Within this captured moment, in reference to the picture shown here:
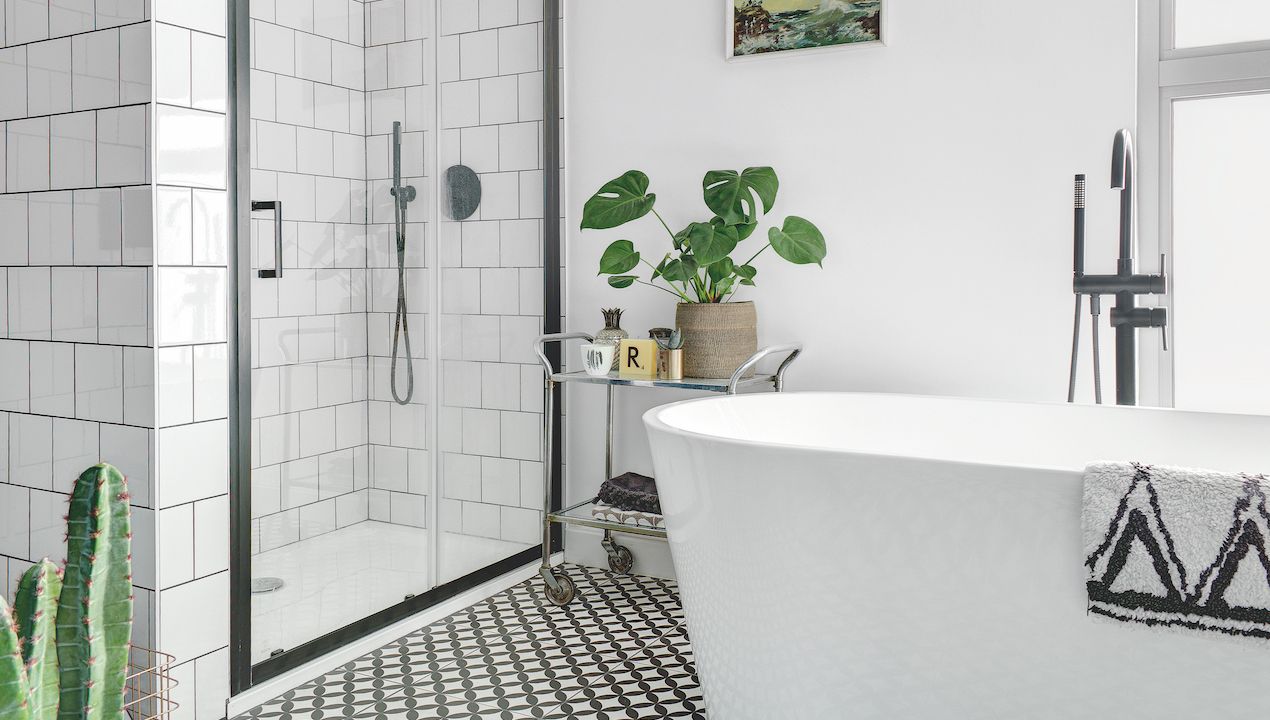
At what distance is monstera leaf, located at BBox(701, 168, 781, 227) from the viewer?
2.54 m

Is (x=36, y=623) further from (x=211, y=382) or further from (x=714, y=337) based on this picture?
(x=714, y=337)

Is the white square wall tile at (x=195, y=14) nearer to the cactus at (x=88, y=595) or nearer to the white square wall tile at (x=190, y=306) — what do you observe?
the white square wall tile at (x=190, y=306)

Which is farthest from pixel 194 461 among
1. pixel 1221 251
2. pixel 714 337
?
pixel 1221 251

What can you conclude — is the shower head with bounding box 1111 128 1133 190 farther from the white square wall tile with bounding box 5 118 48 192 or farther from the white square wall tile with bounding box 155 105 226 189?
the white square wall tile with bounding box 5 118 48 192

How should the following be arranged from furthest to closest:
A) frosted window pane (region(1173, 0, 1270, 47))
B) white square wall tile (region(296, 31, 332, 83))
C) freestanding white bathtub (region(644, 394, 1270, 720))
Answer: frosted window pane (region(1173, 0, 1270, 47)) < white square wall tile (region(296, 31, 332, 83)) < freestanding white bathtub (region(644, 394, 1270, 720))

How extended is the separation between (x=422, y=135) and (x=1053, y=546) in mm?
1893

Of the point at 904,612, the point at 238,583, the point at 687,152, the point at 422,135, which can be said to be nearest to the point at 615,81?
the point at 687,152

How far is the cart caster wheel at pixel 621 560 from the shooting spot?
3029 millimetres

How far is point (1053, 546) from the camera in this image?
1.31 m

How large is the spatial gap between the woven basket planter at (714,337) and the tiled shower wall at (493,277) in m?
0.58

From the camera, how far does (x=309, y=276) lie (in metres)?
2.19

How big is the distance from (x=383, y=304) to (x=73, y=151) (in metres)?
0.77

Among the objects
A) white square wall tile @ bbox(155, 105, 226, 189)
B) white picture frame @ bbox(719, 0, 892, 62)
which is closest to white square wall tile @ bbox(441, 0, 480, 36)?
white picture frame @ bbox(719, 0, 892, 62)

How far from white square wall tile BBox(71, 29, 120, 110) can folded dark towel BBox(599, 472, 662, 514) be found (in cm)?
158
